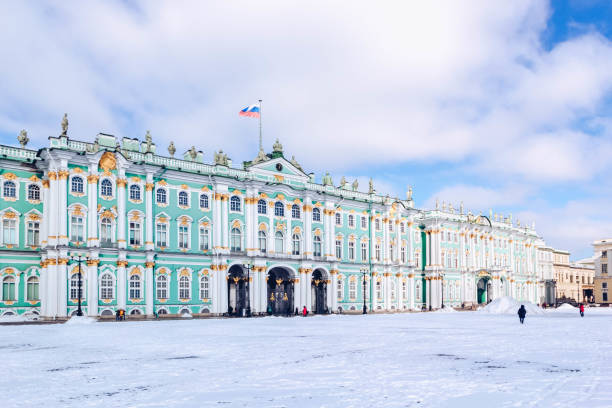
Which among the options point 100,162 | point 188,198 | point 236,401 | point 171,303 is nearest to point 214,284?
point 171,303

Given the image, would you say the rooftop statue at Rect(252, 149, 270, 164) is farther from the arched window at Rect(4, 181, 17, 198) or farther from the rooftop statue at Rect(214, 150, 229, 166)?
the arched window at Rect(4, 181, 17, 198)

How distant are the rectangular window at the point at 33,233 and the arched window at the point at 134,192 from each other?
8.82 m

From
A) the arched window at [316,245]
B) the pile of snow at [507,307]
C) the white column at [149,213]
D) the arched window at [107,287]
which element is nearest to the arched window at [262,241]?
the arched window at [316,245]

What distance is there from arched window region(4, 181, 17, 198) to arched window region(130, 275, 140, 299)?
12.9 metres

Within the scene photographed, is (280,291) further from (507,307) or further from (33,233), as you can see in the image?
(33,233)

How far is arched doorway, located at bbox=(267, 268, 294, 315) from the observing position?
73188 mm

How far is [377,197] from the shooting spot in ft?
283

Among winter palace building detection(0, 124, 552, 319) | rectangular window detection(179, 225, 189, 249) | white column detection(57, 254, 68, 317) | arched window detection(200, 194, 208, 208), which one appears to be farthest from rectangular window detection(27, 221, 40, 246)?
arched window detection(200, 194, 208, 208)

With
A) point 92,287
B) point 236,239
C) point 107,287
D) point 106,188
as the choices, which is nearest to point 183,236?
point 236,239

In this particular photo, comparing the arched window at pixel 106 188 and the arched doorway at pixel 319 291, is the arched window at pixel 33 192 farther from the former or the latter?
the arched doorway at pixel 319 291

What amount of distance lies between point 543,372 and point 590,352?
7297mm

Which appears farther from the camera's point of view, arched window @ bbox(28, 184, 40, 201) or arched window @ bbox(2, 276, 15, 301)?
arched window @ bbox(28, 184, 40, 201)

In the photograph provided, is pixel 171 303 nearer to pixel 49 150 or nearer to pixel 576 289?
pixel 49 150

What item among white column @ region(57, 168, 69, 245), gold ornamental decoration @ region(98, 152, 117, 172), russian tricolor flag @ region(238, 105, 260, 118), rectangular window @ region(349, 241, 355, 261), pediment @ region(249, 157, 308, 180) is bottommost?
rectangular window @ region(349, 241, 355, 261)
